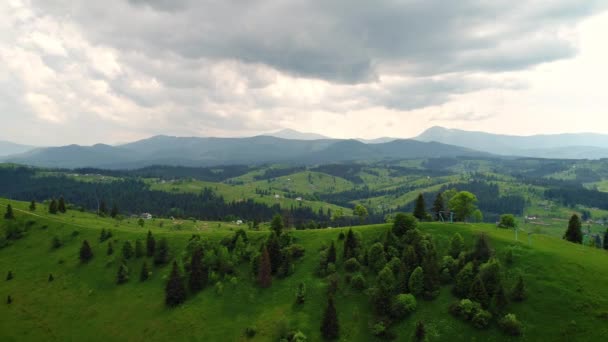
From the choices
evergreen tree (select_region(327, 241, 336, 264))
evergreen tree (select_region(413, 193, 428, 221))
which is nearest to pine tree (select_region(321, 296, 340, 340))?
evergreen tree (select_region(327, 241, 336, 264))

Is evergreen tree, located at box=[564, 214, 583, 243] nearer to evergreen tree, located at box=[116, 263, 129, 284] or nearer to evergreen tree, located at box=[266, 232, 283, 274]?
evergreen tree, located at box=[266, 232, 283, 274]

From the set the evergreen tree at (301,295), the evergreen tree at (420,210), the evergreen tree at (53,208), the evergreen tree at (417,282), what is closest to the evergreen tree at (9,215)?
the evergreen tree at (53,208)

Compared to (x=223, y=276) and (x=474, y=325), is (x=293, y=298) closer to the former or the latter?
(x=223, y=276)

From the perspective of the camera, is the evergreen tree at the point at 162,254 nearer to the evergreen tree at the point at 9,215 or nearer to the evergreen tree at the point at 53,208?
the evergreen tree at the point at 9,215

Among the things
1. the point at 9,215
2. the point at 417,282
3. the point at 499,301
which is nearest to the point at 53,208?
the point at 9,215

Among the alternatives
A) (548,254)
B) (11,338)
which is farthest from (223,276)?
(548,254)
